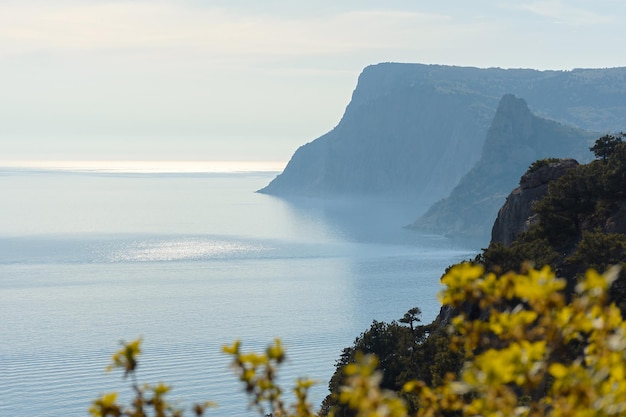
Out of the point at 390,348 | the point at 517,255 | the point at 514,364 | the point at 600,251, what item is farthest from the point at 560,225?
the point at 514,364

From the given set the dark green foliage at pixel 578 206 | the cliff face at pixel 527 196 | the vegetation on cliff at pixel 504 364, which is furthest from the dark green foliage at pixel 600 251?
the vegetation on cliff at pixel 504 364

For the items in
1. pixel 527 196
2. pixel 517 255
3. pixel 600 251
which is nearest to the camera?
pixel 600 251

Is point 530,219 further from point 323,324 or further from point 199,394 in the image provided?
point 323,324

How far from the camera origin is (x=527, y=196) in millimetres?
73188

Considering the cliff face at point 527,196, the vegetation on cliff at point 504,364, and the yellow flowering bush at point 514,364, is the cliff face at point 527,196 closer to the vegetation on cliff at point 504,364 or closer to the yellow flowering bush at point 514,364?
the vegetation on cliff at point 504,364

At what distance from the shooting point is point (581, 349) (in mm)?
40844

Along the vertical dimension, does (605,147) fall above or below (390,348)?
above

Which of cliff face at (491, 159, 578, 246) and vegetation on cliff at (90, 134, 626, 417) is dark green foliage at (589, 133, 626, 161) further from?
vegetation on cliff at (90, 134, 626, 417)

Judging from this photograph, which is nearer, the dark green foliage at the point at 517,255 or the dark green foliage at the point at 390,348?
the dark green foliage at the point at 517,255

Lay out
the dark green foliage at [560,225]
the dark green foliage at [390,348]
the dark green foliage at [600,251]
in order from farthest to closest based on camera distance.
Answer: the dark green foliage at [390,348] → the dark green foliage at [560,225] → the dark green foliage at [600,251]

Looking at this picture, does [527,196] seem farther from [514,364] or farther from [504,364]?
[504,364]

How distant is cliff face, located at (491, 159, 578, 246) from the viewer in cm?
7231

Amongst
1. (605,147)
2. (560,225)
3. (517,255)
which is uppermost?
(605,147)

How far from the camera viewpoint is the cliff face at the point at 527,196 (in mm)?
72312
